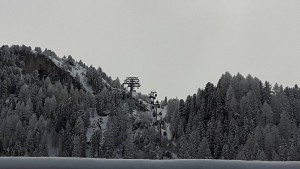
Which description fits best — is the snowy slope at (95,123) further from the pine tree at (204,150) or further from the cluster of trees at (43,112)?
the pine tree at (204,150)

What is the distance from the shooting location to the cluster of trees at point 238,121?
101 m

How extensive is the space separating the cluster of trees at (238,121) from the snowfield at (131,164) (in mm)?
86458

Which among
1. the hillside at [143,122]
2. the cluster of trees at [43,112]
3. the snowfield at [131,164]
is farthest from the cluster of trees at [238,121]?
the snowfield at [131,164]

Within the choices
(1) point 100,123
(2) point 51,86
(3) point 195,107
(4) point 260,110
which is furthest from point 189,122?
(2) point 51,86

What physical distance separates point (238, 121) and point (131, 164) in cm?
12324

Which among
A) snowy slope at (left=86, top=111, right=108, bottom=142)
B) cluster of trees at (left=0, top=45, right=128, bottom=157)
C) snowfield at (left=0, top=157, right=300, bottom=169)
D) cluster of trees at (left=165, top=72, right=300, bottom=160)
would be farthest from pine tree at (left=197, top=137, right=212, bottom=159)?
snowfield at (left=0, top=157, right=300, bottom=169)

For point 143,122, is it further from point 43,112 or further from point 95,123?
point 43,112

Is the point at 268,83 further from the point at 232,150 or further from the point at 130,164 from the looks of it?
the point at 130,164

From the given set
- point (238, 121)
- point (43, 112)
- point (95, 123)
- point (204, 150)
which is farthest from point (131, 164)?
point (43, 112)

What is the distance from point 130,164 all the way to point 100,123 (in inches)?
5498

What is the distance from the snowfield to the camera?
3434 millimetres

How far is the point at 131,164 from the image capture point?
3.47 meters

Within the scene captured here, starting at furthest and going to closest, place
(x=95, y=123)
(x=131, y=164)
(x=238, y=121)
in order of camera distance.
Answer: (x=95, y=123) < (x=238, y=121) < (x=131, y=164)

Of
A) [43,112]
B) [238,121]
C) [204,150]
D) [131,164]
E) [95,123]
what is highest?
[43,112]
